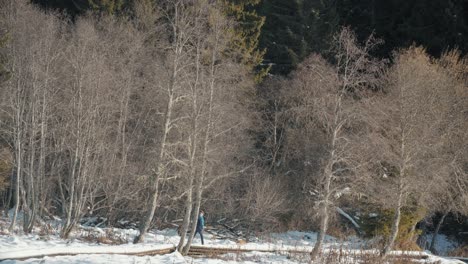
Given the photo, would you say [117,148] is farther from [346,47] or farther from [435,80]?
[435,80]

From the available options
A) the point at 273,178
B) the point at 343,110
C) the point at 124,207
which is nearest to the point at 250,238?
the point at 273,178

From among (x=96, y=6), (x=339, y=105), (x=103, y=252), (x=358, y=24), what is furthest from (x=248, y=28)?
(x=103, y=252)

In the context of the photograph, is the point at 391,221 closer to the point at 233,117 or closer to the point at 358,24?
the point at 233,117

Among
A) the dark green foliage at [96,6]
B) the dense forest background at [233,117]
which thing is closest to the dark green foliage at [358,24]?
the dense forest background at [233,117]

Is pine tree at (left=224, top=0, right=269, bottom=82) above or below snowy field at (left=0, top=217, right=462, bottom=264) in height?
above

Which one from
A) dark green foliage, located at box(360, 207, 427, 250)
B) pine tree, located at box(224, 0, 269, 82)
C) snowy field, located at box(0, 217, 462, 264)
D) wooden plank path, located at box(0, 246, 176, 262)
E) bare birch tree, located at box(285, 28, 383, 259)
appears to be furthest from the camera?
pine tree, located at box(224, 0, 269, 82)

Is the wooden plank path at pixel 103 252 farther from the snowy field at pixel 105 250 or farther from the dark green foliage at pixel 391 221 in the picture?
the dark green foliage at pixel 391 221

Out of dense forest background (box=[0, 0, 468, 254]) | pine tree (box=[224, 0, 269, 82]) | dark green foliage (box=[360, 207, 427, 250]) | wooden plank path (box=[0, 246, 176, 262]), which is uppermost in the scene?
pine tree (box=[224, 0, 269, 82])

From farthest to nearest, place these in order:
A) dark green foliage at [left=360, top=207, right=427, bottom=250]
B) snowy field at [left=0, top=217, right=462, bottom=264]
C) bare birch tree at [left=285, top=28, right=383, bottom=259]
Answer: dark green foliage at [left=360, top=207, right=427, bottom=250], bare birch tree at [left=285, top=28, right=383, bottom=259], snowy field at [left=0, top=217, right=462, bottom=264]

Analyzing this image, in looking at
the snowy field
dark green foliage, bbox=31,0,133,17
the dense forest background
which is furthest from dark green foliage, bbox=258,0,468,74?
the snowy field

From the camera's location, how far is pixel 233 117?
26578mm

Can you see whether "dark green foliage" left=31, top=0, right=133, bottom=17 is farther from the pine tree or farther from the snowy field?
the snowy field

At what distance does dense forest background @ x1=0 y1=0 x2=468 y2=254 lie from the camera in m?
19.9

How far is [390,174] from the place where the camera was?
23.2 metres
